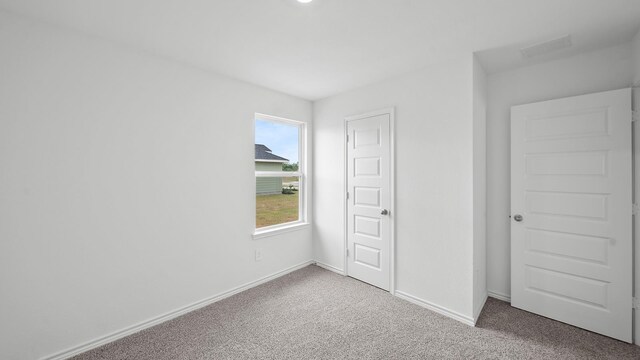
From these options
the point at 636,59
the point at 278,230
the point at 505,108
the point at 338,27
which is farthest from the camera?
the point at 278,230

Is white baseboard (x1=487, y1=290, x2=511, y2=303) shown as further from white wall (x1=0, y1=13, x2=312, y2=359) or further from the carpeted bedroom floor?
white wall (x1=0, y1=13, x2=312, y2=359)

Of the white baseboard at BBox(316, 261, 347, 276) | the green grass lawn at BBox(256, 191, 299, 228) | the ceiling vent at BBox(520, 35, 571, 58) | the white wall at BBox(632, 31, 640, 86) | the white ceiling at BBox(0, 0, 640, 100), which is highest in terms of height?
the white ceiling at BBox(0, 0, 640, 100)

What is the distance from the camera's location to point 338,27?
188cm

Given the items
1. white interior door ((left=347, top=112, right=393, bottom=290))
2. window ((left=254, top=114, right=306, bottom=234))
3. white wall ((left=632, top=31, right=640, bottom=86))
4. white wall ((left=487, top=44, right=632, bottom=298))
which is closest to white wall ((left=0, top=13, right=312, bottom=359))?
window ((left=254, top=114, right=306, bottom=234))

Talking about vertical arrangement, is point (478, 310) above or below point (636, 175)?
below

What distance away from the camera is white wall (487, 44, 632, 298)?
229 cm

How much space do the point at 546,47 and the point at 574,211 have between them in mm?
1442

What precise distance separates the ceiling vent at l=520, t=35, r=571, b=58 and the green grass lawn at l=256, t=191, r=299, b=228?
2.97m

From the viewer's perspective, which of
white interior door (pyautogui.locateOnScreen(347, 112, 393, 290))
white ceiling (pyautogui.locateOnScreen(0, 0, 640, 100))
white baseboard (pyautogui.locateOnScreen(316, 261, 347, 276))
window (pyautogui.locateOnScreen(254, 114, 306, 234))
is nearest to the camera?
white ceiling (pyautogui.locateOnScreen(0, 0, 640, 100))

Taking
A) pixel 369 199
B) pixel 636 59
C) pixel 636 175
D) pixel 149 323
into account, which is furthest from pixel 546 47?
pixel 149 323

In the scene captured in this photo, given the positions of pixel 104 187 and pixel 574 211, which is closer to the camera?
pixel 104 187

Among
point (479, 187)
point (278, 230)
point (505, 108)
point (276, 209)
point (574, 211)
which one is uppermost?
point (505, 108)

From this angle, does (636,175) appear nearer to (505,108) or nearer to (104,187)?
(505,108)

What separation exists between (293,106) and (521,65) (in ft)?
8.38
